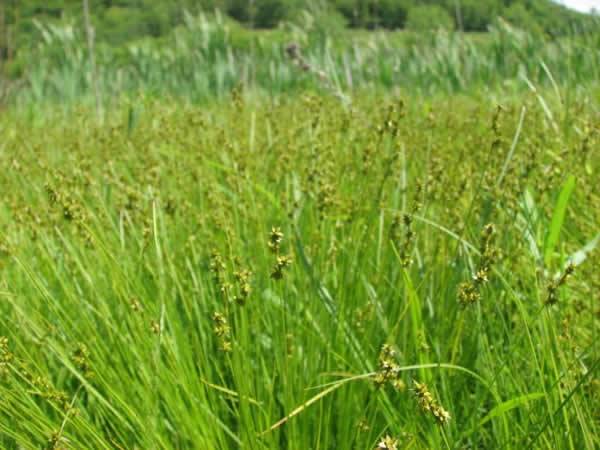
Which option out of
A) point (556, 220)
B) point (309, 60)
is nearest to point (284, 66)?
point (309, 60)

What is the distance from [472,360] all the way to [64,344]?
82 cm

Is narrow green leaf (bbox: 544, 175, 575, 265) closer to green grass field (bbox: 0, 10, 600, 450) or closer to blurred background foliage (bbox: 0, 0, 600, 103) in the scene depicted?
green grass field (bbox: 0, 10, 600, 450)

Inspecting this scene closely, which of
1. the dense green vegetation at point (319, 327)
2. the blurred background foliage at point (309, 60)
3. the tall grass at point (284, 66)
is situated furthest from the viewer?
the tall grass at point (284, 66)

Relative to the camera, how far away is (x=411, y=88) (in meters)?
5.56

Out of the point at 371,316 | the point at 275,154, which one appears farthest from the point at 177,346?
the point at 275,154

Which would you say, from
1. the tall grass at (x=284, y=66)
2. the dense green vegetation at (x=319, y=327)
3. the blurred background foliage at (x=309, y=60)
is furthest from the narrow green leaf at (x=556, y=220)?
the tall grass at (x=284, y=66)

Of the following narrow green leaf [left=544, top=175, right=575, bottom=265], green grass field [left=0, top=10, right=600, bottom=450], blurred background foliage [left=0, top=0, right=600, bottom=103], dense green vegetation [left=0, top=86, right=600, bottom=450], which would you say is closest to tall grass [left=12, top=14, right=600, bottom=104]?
blurred background foliage [left=0, top=0, right=600, bottom=103]

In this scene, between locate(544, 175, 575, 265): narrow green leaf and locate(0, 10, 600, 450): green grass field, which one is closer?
locate(0, 10, 600, 450): green grass field

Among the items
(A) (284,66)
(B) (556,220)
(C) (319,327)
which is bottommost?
(A) (284,66)

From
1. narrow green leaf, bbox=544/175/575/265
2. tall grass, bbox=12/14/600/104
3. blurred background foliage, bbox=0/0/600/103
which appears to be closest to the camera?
narrow green leaf, bbox=544/175/575/265

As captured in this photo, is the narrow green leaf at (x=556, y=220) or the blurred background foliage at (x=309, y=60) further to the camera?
the blurred background foliage at (x=309, y=60)

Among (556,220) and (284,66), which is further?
(284,66)

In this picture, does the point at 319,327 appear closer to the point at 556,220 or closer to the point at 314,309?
the point at 314,309

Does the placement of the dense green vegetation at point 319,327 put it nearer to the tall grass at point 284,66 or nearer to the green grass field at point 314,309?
the green grass field at point 314,309
